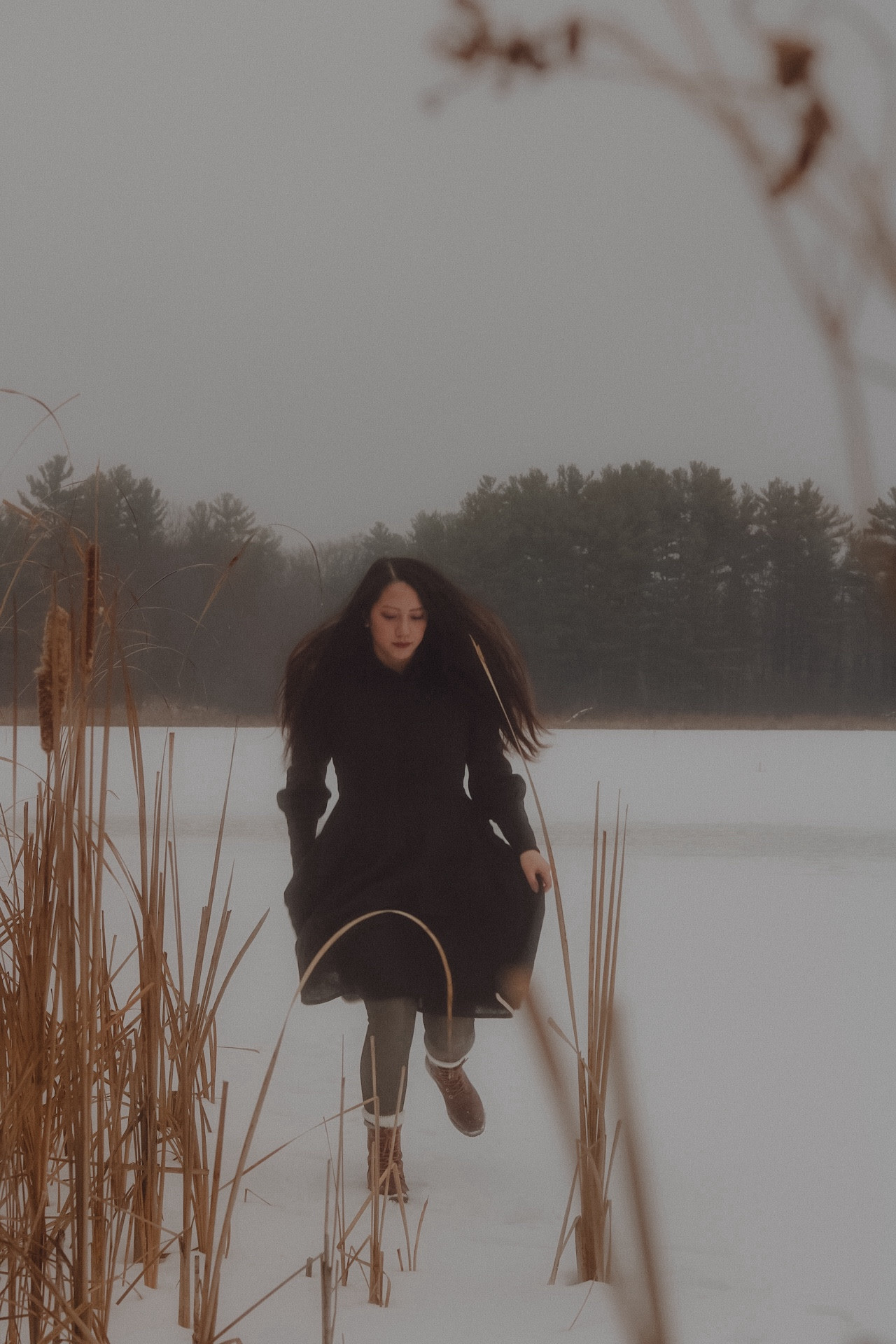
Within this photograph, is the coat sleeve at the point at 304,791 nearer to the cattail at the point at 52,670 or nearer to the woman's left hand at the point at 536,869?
the woman's left hand at the point at 536,869

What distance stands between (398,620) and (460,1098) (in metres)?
0.66

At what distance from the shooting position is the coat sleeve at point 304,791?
1.77 m

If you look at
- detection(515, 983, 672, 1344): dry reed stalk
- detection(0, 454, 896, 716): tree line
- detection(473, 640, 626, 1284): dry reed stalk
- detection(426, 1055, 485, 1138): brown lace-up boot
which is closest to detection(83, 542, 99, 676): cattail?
detection(515, 983, 672, 1344): dry reed stalk

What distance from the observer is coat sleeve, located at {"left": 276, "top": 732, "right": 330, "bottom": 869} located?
5.82 feet

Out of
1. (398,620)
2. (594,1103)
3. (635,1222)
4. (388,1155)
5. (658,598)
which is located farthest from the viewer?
(658,598)

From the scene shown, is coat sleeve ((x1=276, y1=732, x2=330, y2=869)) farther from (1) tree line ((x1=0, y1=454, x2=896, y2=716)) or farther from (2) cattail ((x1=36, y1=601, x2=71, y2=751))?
(1) tree line ((x1=0, y1=454, x2=896, y2=716))

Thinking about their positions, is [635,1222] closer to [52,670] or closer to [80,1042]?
[52,670]

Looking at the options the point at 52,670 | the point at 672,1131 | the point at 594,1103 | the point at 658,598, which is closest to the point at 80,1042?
the point at 52,670

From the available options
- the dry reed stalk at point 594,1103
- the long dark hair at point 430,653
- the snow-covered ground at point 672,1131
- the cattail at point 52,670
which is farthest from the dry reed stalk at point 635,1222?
the long dark hair at point 430,653

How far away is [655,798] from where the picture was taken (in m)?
7.36

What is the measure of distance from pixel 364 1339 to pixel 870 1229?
706 mm

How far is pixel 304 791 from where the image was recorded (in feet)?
5.86

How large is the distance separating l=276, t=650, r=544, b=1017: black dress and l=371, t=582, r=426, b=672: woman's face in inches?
2.0

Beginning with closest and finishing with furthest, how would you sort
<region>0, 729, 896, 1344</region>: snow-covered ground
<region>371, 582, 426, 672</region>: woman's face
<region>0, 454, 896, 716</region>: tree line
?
<region>0, 729, 896, 1344</region>: snow-covered ground → <region>371, 582, 426, 672</region>: woman's face → <region>0, 454, 896, 716</region>: tree line
